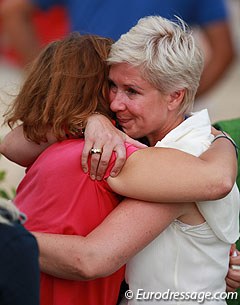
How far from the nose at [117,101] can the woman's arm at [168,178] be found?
0.22 metres

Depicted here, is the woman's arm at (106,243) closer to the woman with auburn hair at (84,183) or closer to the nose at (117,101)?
the woman with auburn hair at (84,183)

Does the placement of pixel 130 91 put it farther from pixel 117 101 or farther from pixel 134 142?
pixel 134 142

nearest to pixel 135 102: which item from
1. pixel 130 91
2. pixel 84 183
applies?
pixel 130 91

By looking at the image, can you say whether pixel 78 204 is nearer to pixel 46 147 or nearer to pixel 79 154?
pixel 79 154

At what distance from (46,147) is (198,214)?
0.57 metres

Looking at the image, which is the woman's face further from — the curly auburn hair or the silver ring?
the silver ring

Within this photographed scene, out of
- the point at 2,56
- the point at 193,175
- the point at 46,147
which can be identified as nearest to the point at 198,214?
the point at 193,175

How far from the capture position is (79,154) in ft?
9.60

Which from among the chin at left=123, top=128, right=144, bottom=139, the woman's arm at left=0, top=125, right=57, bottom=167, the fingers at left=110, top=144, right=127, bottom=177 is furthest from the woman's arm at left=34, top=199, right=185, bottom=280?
the woman's arm at left=0, top=125, right=57, bottom=167

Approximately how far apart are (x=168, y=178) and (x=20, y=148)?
622 mm

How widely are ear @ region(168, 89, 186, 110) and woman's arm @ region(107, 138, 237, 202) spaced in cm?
25

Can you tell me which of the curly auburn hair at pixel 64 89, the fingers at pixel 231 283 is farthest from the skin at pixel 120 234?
the fingers at pixel 231 283

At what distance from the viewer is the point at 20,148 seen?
3223 millimetres

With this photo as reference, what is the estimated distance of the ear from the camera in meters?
3.12
